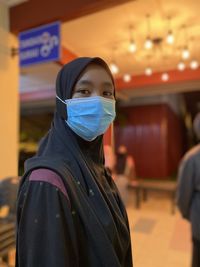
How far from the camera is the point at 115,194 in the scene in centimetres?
97

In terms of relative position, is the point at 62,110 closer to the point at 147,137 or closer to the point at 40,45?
the point at 40,45

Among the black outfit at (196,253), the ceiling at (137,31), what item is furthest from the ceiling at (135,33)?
the black outfit at (196,253)

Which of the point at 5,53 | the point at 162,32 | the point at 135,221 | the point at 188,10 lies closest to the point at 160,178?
the point at 135,221

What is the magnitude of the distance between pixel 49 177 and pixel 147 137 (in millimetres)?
8267

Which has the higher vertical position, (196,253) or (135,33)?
(135,33)

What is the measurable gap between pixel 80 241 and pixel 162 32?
378cm

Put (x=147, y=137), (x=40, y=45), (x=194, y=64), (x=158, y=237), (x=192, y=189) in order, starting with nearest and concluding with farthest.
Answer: (x=192, y=189), (x=40, y=45), (x=158, y=237), (x=194, y=64), (x=147, y=137)

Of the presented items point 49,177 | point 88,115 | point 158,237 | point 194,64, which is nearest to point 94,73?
point 88,115

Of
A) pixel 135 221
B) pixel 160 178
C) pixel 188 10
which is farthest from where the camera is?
pixel 160 178

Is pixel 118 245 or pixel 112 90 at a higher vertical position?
pixel 112 90

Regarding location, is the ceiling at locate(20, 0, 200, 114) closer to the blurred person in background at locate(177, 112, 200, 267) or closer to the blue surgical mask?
the blurred person in background at locate(177, 112, 200, 267)

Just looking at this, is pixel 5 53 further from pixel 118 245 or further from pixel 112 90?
pixel 118 245

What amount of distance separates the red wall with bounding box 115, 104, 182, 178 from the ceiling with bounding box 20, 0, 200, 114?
306cm

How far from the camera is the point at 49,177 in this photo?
707mm
